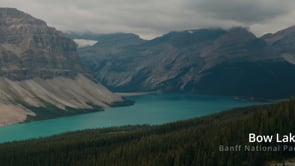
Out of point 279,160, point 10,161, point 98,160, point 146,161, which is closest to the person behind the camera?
point 279,160

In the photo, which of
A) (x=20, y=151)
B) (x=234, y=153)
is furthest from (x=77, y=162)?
(x=234, y=153)

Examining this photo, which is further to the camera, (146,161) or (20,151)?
(20,151)

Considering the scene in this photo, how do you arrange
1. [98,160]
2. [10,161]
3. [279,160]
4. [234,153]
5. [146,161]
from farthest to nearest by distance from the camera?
[10,161]
[98,160]
[146,161]
[234,153]
[279,160]

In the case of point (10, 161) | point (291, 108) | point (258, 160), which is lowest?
point (10, 161)

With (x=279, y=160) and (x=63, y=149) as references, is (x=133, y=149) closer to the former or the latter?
(x=63, y=149)

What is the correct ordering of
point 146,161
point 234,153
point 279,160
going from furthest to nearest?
1. point 146,161
2. point 234,153
3. point 279,160

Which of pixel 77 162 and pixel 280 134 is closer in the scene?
pixel 280 134

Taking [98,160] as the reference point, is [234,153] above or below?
above

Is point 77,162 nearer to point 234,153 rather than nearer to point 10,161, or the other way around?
point 10,161

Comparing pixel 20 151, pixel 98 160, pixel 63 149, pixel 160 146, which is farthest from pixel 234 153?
pixel 20 151
